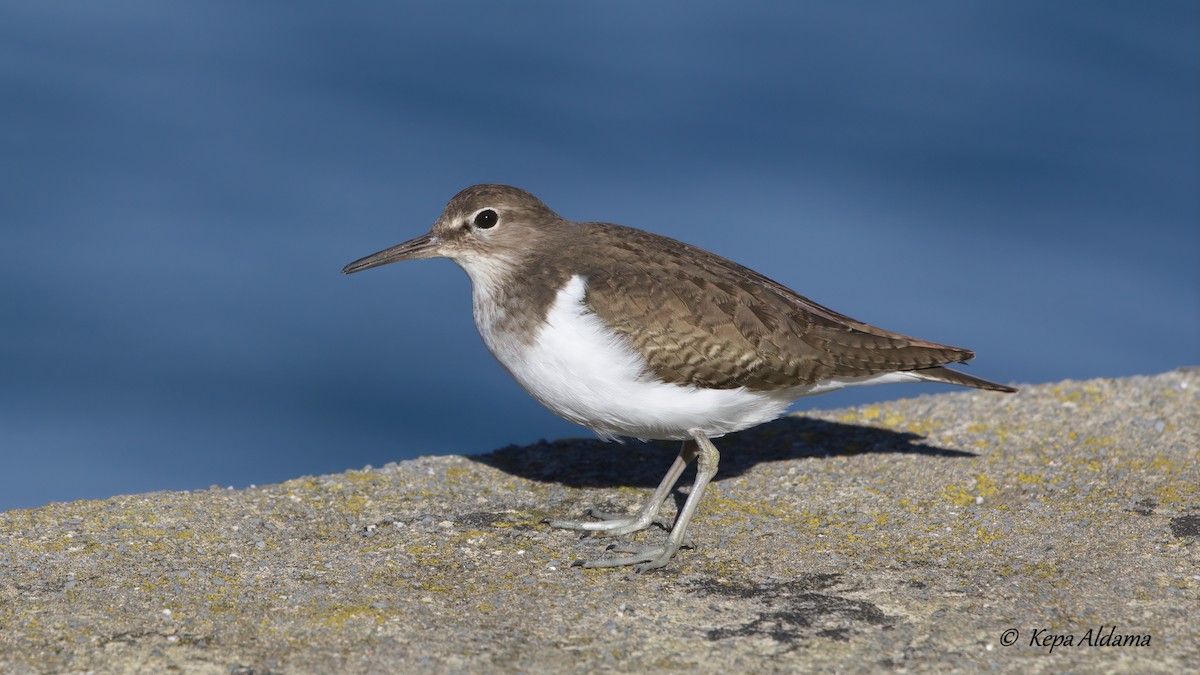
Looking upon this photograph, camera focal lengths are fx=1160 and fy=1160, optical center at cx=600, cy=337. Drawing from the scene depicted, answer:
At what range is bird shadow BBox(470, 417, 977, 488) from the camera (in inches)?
372

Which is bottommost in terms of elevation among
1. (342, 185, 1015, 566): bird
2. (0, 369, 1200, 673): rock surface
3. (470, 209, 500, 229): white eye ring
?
(0, 369, 1200, 673): rock surface

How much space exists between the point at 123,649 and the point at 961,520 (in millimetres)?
5466

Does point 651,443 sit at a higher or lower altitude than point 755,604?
higher

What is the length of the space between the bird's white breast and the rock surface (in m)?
0.84

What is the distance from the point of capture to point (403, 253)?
882 centimetres

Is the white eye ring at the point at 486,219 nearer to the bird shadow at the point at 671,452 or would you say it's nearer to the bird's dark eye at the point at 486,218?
the bird's dark eye at the point at 486,218

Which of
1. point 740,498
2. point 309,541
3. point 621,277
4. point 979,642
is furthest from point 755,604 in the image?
point 309,541

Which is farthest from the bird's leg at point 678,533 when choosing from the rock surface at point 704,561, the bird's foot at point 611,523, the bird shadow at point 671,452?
the bird shadow at point 671,452

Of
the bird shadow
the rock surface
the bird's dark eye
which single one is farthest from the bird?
the bird shadow

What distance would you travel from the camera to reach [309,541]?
25.8 feet

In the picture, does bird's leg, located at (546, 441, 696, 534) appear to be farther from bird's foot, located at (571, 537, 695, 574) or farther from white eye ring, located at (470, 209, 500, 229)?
white eye ring, located at (470, 209, 500, 229)

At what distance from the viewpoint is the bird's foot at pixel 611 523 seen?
8.30 m

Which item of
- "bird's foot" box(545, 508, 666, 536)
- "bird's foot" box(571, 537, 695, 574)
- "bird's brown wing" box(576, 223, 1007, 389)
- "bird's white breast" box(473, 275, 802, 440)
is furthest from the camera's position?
"bird's foot" box(545, 508, 666, 536)

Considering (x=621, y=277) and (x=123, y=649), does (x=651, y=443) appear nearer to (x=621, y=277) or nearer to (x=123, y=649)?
(x=621, y=277)
